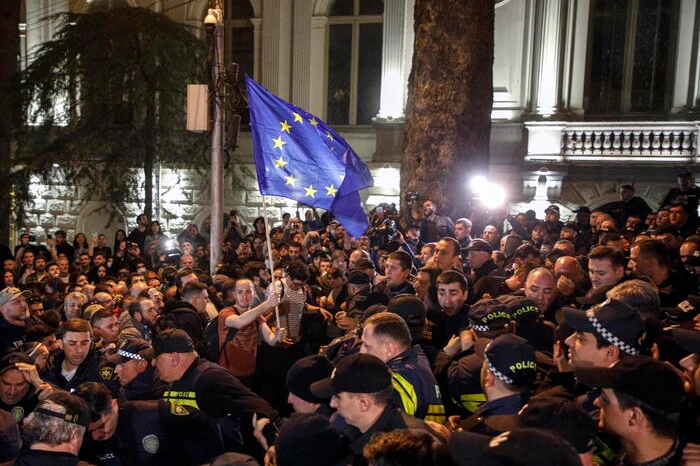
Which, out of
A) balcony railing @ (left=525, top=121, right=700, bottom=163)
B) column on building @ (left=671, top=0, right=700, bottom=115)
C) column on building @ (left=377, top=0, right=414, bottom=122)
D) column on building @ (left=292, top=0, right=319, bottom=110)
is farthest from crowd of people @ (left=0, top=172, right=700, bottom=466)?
column on building @ (left=292, top=0, right=319, bottom=110)

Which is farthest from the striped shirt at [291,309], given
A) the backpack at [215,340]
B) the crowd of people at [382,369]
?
the backpack at [215,340]

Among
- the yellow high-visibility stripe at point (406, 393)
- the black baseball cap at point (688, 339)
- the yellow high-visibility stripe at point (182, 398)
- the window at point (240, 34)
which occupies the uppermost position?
the window at point (240, 34)

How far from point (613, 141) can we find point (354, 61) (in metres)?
6.85

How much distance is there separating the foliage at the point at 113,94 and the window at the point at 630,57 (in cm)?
914

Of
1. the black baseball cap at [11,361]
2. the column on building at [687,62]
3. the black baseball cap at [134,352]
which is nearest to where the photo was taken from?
the black baseball cap at [11,361]

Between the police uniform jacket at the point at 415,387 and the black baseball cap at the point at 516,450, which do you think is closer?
the black baseball cap at the point at 516,450

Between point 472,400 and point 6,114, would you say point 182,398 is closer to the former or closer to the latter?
Answer: point 472,400

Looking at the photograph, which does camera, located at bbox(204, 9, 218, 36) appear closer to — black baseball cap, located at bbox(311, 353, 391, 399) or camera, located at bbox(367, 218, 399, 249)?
camera, located at bbox(367, 218, 399, 249)

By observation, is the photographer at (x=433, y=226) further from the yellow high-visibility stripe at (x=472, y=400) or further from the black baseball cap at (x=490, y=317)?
the yellow high-visibility stripe at (x=472, y=400)

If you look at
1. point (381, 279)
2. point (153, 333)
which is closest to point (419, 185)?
point (381, 279)

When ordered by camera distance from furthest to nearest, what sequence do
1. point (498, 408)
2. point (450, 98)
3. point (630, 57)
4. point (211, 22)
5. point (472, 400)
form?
point (630, 57) → point (450, 98) → point (211, 22) → point (472, 400) → point (498, 408)

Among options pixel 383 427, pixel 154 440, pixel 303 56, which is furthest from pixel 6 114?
pixel 383 427

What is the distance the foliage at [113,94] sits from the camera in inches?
621

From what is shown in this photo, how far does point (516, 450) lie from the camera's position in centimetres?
228
